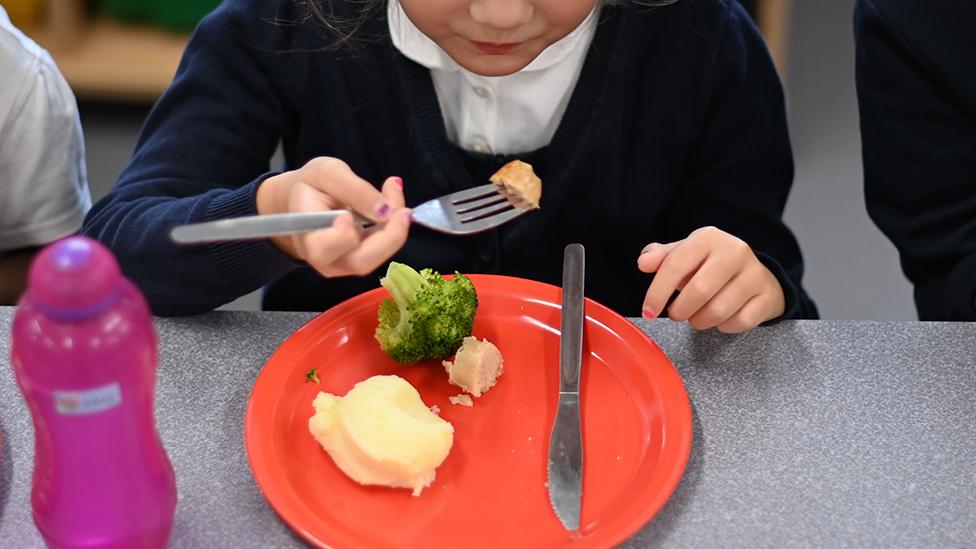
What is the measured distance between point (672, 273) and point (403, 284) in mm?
250

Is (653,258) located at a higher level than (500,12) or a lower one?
lower

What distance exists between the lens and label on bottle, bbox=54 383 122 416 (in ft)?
1.98

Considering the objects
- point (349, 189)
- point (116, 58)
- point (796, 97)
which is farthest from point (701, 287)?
point (116, 58)

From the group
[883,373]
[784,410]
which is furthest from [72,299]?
[883,373]

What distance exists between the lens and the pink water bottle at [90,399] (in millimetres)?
575

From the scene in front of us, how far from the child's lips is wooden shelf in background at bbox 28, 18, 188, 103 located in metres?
1.70

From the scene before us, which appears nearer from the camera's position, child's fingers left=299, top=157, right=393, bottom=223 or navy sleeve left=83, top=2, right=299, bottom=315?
child's fingers left=299, top=157, right=393, bottom=223

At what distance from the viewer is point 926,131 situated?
1.20m

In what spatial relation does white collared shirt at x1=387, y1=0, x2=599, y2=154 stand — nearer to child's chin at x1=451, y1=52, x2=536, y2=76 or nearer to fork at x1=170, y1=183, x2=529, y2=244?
child's chin at x1=451, y1=52, x2=536, y2=76

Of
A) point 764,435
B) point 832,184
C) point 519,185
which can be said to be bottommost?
point 832,184

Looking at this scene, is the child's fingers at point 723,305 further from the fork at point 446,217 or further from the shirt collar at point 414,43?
the shirt collar at point 414,43

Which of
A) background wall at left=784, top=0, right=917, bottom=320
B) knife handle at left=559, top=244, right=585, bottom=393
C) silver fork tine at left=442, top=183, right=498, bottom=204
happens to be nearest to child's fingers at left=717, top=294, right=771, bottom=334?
knife handle at left=559, top=244, right=585, bottom=393

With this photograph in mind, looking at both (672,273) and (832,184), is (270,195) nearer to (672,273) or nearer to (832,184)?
(672,273)

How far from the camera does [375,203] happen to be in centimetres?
83
